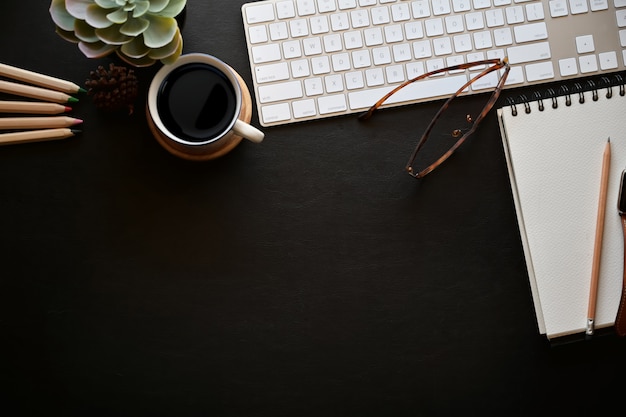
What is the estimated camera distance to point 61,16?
82 centimetres

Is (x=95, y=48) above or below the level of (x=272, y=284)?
above

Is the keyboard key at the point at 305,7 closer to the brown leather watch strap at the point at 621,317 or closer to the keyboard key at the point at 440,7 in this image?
the keyboard key at the point at 440,7

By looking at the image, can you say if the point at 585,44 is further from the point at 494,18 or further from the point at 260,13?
the point at 260,13

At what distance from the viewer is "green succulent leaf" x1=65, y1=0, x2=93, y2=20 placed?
801mm

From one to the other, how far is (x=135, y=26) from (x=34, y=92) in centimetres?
22

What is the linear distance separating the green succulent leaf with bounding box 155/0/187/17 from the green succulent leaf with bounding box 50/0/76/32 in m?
0.11

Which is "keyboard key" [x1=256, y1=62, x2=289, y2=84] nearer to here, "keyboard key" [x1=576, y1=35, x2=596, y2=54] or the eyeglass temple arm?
the eyeglass temple arm

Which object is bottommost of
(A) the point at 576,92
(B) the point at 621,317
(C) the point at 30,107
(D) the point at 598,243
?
(B) the point at 621,317

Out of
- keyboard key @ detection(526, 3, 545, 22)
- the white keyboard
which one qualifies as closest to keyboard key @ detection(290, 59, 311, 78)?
the white keyboard

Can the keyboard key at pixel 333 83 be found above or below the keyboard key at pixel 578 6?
below

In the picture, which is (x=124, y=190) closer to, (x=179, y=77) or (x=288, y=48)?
(x=179, y=77)

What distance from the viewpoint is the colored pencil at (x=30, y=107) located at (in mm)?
921

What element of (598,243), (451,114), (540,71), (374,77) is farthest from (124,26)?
(598,243)

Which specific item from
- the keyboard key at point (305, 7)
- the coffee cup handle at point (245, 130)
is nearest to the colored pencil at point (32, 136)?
the coffee cup handle at point (245, 130)
